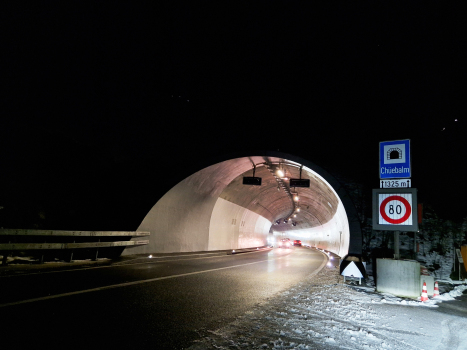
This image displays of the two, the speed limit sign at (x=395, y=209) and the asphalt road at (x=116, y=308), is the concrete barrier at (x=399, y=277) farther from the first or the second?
the asphalt road at (x=116, y=308)

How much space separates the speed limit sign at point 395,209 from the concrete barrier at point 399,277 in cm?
Result: 119

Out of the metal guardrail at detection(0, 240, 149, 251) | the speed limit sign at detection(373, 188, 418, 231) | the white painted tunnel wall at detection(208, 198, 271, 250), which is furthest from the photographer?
the white painted tunnel wall at detection(208, 198, 271, 250)

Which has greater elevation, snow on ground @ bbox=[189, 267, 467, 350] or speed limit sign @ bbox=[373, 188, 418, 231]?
speed limit sign @ bbox=[373, 188, 418, 231]

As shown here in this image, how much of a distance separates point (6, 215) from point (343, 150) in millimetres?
17898

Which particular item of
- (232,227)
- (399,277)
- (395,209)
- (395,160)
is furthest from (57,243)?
(232,227)

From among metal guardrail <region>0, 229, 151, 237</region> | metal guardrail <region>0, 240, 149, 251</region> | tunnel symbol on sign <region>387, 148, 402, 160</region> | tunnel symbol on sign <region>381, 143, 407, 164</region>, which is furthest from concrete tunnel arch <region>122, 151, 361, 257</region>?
tunnel symbol on sign <region>387, 148, 402, 160</region>

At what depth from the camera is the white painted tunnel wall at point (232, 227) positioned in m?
25.2

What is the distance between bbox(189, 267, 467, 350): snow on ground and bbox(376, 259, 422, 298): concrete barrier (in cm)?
59

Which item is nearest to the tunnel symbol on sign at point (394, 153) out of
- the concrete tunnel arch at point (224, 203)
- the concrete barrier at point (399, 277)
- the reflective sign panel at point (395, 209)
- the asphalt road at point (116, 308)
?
the reflective sign panel at point (395, 209)

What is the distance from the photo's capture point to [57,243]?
38.4 feet

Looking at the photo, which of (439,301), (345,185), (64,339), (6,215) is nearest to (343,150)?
(345,185)

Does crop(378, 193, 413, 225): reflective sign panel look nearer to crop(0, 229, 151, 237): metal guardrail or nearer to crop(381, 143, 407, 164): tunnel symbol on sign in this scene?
crop(381, 143, 407, 164): tunnel symbol on sign

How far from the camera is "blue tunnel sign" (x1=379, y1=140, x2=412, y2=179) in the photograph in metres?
9.98

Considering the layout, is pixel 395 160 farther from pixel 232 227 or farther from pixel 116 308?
pixel 232 227
